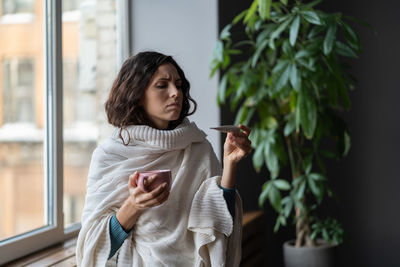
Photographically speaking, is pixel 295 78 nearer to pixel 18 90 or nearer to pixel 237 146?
pixel 237 146

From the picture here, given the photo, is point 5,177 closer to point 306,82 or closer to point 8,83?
point 8,83

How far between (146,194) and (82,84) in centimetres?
136

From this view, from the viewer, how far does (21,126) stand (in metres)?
2.07

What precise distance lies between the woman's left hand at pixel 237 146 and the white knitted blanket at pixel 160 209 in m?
0.11

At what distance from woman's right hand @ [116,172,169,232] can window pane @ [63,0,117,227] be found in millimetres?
1059

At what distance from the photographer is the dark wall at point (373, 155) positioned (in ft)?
11.0

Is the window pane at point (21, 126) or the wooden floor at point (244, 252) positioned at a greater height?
the window pane at point (21, 126)

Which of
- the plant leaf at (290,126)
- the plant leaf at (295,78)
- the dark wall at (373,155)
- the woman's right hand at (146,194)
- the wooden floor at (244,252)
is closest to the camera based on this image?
the woman's right hand at (146,194)

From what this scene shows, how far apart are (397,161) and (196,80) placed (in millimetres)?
1568

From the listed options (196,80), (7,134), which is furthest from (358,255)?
(7,134)

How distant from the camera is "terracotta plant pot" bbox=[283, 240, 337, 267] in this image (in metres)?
2.78

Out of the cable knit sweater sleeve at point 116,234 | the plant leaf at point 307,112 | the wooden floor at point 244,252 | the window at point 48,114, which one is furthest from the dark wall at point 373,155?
the cable knit sweater sleeve at point 116,234

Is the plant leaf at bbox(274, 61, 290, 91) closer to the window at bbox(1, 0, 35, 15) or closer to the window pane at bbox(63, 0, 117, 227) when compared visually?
the window pane at bbox(63, 0, 117, 227)

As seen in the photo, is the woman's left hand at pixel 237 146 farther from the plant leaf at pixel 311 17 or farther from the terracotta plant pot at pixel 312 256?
the terracotta plant pot at pixel 312 256
